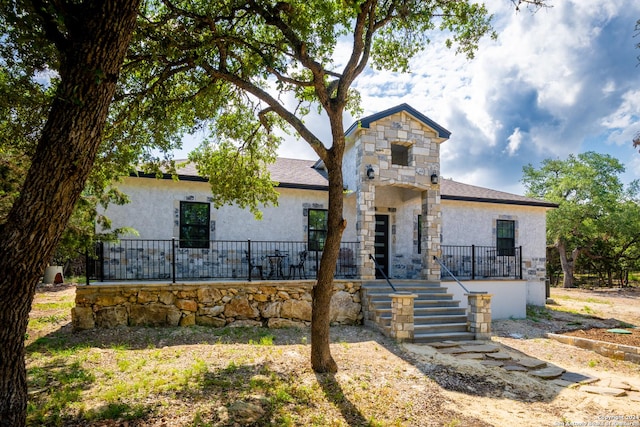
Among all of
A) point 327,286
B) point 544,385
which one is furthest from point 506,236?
point 327,286

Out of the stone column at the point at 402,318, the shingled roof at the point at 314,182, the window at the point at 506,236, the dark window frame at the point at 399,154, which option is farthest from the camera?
the window at the point at 506,236

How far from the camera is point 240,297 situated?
948 centimetres

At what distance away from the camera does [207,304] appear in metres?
9.30

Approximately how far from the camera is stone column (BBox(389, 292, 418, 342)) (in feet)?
27.3

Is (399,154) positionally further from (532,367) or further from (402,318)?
(532,367)

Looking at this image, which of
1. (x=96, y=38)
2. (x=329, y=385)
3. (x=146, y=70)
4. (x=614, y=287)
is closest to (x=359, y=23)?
(x=146, y=70)

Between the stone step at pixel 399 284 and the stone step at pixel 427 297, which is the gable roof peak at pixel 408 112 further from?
the stone step at pixel 427 297

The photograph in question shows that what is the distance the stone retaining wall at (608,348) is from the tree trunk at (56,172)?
35.0ft

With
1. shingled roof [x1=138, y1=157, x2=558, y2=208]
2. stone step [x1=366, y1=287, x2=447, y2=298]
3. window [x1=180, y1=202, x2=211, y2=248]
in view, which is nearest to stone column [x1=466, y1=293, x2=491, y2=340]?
stone step [x1=366, y1=287, x2=447, y2=298]

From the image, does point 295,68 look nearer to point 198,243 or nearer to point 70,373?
point 198,243

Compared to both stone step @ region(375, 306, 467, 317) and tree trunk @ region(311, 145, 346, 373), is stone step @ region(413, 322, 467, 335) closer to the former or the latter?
stone step @ region(375, 306, 467, 317)

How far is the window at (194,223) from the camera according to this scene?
11.2 m

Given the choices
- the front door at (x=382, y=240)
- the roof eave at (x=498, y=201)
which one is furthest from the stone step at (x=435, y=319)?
the roof eave at (x=498, y=201)

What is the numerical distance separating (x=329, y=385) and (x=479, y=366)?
3.30m
